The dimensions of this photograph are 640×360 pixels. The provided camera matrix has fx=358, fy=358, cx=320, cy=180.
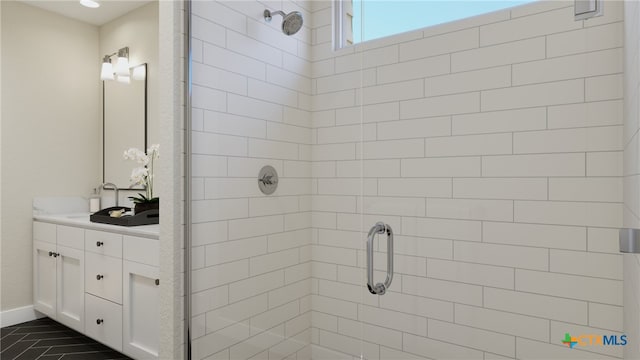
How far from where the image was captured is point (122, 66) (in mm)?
2764

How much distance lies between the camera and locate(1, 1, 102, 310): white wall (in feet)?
8.17

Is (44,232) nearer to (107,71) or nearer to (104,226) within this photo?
(104,226)

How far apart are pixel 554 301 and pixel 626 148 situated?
54 cm

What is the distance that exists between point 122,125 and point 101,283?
4.18 ft

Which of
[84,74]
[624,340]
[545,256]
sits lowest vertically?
[624,340]

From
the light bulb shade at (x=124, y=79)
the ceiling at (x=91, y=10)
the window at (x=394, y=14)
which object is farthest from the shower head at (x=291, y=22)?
the light bulb shade at (x=124, y=79)

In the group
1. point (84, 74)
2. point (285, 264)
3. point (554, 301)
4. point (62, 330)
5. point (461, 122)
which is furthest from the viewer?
point (84, 74)

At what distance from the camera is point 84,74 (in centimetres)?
284

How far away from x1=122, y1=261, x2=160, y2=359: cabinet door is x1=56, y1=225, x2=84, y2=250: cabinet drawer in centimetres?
53

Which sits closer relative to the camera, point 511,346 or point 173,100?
point 511,346

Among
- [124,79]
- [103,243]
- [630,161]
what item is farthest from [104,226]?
[630,161]

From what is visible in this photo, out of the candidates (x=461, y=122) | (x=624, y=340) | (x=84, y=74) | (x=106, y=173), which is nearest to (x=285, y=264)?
(x=461, y=122)

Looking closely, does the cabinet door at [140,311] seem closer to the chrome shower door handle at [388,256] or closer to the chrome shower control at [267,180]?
the chrome shower control at [267,180]

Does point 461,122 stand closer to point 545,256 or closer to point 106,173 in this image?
point 545,256
